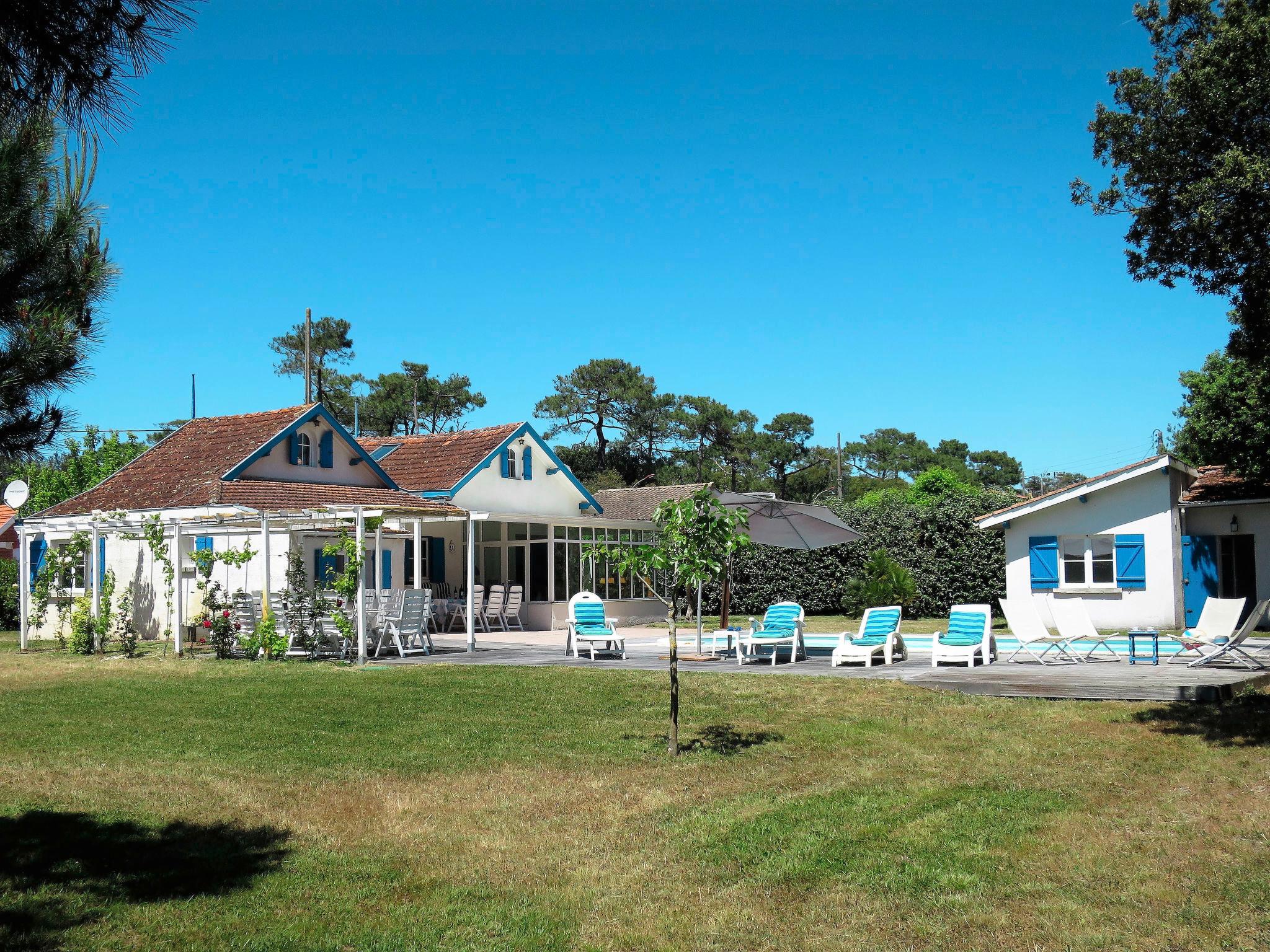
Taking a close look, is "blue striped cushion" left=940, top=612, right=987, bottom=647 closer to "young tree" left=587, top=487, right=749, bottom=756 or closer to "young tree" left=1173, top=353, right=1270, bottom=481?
"young tree" left=587, top=487, right=749, bottom=756

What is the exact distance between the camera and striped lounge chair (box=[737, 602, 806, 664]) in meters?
15.7

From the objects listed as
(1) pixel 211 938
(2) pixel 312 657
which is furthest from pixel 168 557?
(1) pixel 211 938

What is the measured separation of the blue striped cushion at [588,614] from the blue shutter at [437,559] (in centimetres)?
968

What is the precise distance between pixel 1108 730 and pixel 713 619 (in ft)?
59.1

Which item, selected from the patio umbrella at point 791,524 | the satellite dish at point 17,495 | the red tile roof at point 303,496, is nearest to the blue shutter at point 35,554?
the red tile roof at point 303,496

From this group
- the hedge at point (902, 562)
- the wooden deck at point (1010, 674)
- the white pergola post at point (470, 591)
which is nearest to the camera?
the wooden deck at point (1010, 674)

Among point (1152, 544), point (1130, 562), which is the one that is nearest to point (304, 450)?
point (1130, 562)

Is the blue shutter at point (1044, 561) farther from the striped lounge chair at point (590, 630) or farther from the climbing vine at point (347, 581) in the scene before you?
the climbing vine at point (347, 581)

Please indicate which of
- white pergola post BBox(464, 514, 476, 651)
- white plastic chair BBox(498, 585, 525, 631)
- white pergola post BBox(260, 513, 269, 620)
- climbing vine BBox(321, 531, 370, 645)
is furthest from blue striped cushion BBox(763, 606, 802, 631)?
white plastic chair BBox(498, 585, 525, 631)

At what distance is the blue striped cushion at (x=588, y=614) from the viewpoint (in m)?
17.5

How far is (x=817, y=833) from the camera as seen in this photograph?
6809 mm

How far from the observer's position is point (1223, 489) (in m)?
22.3

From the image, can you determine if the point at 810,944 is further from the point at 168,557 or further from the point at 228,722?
the point at 168,557

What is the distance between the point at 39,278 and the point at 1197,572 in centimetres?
2243
